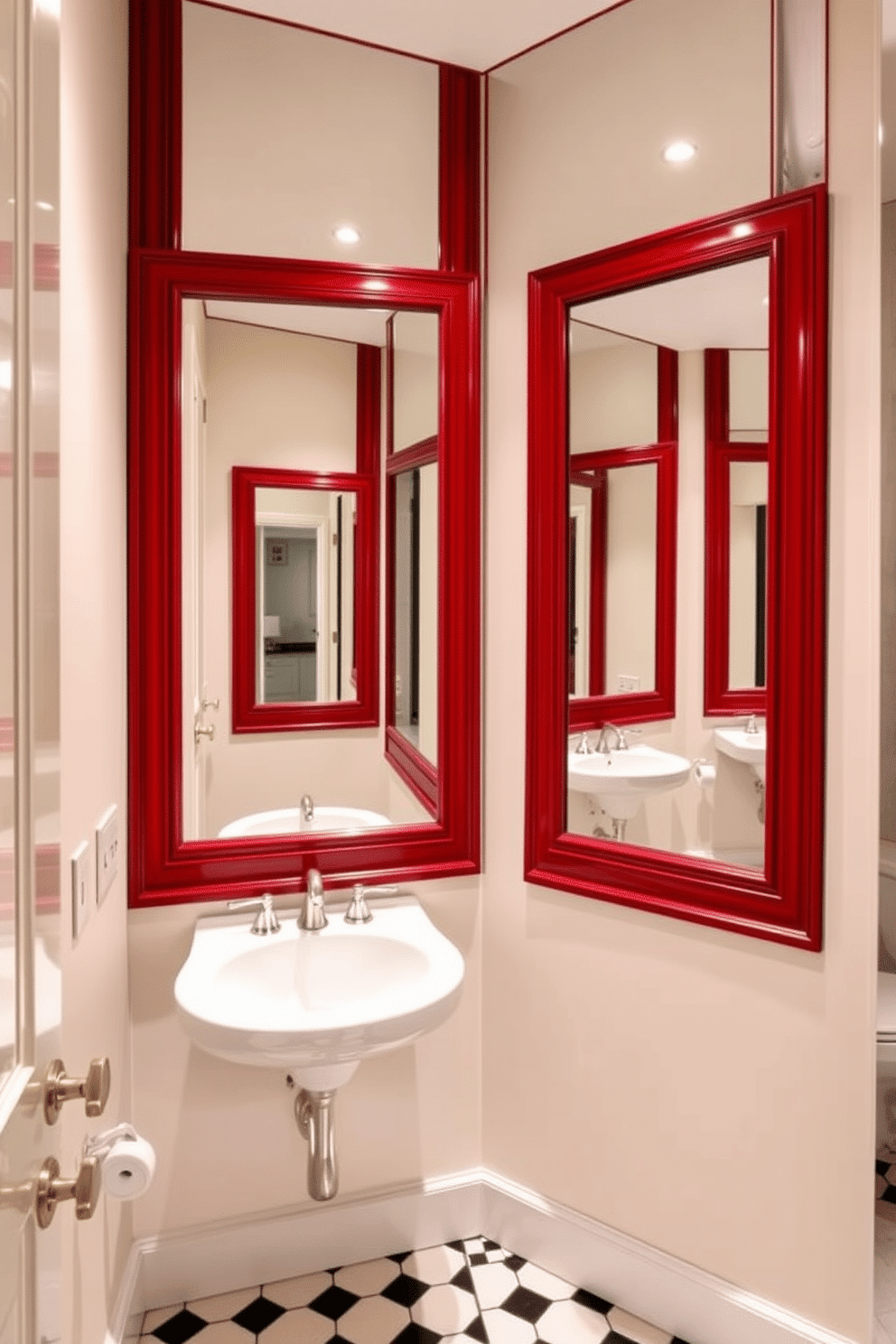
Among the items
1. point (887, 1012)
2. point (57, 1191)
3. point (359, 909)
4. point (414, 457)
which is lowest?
point (887, 1012)

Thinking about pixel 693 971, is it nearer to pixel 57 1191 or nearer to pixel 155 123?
pixel 57 1191

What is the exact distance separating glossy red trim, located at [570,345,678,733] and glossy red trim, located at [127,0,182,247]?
0.96 metres

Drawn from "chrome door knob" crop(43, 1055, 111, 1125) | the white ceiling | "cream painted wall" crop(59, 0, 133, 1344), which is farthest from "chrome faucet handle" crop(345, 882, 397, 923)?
the white ceiling

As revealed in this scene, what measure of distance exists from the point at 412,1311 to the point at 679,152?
235 cm

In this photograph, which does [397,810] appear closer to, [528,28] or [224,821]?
[224,821]

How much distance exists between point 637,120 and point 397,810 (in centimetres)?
150

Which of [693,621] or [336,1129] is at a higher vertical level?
[693,621]

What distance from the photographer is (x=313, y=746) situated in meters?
2.03

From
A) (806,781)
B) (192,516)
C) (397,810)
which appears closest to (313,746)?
(397,810)

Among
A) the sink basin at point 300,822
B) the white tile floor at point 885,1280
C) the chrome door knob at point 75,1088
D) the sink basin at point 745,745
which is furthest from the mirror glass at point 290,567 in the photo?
the white tile floor at point 885,1280

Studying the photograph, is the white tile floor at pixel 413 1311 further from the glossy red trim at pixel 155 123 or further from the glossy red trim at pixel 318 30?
the glossy red trim at pixel 318 30

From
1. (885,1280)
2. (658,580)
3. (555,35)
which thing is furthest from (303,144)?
(885,1280)

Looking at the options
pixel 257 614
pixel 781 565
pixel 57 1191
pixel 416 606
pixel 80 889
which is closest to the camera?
pixel 57 1191

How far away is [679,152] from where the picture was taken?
1.78 metres
